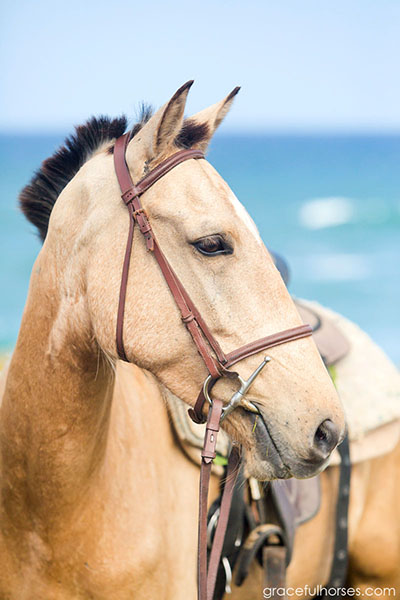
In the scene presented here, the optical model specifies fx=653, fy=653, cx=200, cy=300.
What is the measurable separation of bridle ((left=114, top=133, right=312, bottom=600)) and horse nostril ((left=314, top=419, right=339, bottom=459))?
174mm

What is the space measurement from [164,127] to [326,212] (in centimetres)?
1818

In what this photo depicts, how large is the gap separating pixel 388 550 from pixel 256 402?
6.26 ft

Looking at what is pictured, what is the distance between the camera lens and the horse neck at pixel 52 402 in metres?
1.91

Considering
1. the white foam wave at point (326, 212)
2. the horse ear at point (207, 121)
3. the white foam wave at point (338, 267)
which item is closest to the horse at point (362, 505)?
the horse ear at point (207, 121)

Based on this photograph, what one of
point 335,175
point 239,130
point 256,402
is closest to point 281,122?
point 239,130

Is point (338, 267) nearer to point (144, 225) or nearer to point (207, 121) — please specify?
point (207, 121)

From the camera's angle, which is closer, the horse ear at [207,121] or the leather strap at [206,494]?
the leather strap at [206,494]

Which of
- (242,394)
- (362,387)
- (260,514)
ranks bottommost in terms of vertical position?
(260,514)

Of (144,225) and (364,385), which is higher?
(144,225)

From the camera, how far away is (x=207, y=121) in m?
1.97

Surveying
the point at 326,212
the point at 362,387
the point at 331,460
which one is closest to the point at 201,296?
the point at 331,460

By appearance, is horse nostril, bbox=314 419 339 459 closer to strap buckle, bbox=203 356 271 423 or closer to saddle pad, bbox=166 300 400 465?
strap buckle, bbox=203 356 271 423

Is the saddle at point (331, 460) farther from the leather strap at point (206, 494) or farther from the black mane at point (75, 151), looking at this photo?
the black mane at point (75, 151)

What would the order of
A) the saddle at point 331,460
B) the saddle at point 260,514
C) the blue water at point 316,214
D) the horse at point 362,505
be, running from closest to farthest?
the saddle at point 260,514 < the saddle at point 331,460 < the horse at point 362,505 < the blue water at point 316,214
